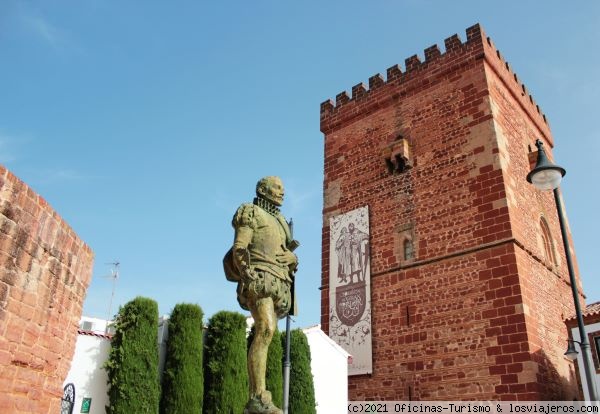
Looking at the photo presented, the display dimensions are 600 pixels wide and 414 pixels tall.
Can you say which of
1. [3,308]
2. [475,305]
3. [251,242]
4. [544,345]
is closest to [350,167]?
[475,305]

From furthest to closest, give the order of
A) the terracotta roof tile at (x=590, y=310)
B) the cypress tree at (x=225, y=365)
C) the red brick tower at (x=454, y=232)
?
the terracotta roof tile at (x=590, y=310), the red brick tower at (x=454, y=232), the cypress tree at (x=225, y=365)

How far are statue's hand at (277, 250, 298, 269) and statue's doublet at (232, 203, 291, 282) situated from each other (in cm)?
3

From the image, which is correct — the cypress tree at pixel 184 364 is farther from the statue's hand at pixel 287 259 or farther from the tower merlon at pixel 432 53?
the tower merlon at pixel 432 53

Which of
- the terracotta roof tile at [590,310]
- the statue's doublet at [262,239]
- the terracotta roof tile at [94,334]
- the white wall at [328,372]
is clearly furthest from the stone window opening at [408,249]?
the statue's doublet at [262,239]

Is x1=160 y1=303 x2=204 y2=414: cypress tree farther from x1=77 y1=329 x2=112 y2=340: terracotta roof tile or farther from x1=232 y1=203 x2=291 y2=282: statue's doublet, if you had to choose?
x1=232 y1=203 x2=291 y2=282: statue's doublet

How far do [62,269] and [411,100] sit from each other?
39.7ft

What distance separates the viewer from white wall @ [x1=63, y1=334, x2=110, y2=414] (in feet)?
28.9

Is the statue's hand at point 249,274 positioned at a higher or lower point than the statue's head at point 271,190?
lower

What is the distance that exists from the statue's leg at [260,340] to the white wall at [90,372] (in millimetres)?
5559

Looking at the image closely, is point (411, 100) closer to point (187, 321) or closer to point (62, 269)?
point (187, 321)

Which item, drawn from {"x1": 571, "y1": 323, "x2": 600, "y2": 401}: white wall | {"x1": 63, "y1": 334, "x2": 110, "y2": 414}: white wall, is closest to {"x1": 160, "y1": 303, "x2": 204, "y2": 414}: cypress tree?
{"x1": 63, "y1": 334, "x2": 110, "y2": 414}: white wall

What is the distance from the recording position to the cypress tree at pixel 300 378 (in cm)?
1132

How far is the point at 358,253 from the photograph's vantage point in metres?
14.2

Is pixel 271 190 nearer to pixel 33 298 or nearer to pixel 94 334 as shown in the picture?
pixel 33 298
